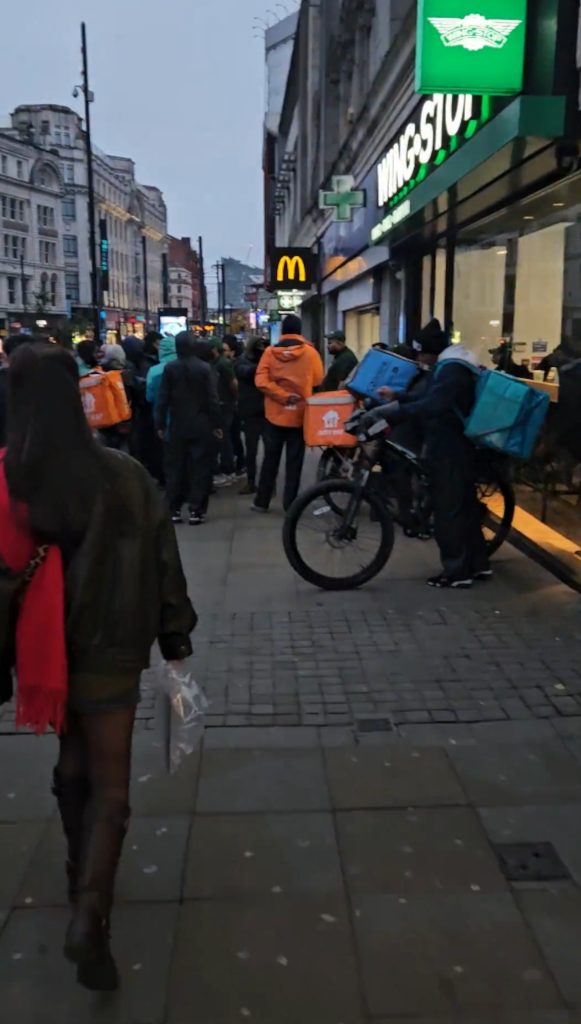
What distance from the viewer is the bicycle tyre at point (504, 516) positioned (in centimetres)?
694

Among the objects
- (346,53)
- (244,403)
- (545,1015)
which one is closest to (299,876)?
(545,1015)

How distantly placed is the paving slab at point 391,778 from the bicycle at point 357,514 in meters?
2.51

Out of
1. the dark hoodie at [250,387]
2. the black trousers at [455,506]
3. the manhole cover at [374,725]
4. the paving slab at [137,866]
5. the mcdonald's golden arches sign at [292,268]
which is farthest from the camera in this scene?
the mcdonald's golden arches sign at [292,268]

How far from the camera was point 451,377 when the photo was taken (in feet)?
20.2

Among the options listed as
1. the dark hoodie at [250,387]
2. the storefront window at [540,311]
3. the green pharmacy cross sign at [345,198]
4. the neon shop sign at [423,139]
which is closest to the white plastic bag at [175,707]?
the storefront window at [540,311]

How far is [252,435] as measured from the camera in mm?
10383

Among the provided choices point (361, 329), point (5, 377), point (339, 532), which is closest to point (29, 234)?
point (361, 329)

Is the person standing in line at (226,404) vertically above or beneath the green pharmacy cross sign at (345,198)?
beneath

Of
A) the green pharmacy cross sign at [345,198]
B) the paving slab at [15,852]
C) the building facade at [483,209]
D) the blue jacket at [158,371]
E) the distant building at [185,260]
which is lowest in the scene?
the paving slab at [15,852]

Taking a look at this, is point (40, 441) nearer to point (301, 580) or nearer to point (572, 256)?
point (301, 580)

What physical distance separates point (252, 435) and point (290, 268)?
14.7 metres

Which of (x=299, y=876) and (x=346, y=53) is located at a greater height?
(x=346, y=53)

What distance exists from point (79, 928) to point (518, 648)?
3.39m

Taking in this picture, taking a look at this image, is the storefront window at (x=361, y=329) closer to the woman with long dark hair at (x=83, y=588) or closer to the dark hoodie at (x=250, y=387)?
the dark hoodie at (x=250, y=387)
